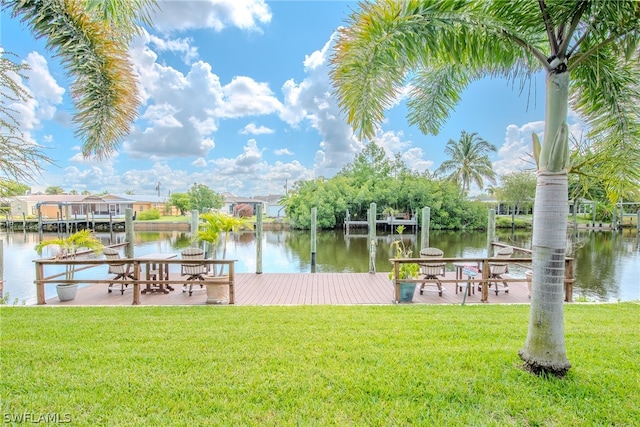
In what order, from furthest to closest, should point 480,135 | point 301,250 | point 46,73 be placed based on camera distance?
1. point 480,135
2. point 301,250
3. point 46,73

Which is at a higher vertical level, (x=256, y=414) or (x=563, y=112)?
(x=563, y=112)

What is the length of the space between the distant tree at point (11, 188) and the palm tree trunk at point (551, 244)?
4.89 metres

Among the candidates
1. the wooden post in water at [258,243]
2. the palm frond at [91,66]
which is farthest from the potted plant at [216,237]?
the palm frond at [91,66]

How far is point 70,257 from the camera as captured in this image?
6.90 m

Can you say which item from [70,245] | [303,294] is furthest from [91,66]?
[303,294]

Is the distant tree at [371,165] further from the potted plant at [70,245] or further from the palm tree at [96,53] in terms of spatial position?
the palm tree at [96,53]

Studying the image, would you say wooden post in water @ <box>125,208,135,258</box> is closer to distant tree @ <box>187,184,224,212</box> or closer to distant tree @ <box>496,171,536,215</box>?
distant tree @ <box>496,171,536,215</box>

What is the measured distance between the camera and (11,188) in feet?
11.1

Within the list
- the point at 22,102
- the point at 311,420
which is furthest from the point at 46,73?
the point at 311,420

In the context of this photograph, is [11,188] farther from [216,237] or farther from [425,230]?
[425,230]

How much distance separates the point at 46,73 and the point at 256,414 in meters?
4.81

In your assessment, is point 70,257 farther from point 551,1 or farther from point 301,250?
point 301,250

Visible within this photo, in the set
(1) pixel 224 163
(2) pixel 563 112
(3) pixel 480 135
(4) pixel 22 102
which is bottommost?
(2) pixel 563 112

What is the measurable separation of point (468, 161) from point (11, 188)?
37.8 meters
